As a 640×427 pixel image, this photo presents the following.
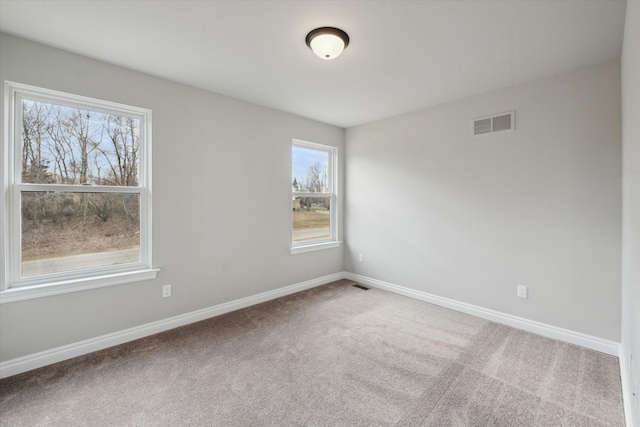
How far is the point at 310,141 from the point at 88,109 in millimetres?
2569

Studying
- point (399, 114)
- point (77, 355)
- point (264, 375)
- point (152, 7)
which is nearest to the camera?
point (152, 7)

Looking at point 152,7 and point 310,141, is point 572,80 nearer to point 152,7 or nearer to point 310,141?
point 310,141

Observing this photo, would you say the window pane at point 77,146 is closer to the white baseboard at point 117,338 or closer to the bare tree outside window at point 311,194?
the white baseboard at point 117,338

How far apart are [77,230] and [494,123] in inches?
164

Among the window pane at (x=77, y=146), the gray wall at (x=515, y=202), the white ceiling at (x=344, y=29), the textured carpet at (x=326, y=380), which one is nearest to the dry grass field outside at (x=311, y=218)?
the gray wall at (x=515, y=202)

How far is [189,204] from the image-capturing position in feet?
10.0

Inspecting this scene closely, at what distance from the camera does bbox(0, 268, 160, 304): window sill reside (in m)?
2.16

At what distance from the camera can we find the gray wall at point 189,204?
89.6 inches

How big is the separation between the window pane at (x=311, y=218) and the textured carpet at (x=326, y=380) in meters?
1.53

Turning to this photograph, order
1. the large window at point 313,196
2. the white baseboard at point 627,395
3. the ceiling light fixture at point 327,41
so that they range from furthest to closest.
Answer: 1. the large window at point 313,196
2. the ceiling light fixture at point 327,41
3. the white baseboard at point 627,395

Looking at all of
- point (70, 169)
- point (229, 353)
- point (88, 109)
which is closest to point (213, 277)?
point (229, 353)

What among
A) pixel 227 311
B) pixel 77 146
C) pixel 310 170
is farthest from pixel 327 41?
pixel 227 311

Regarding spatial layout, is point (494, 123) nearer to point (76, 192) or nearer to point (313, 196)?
point (313, 196)

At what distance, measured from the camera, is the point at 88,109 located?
8.34ft
